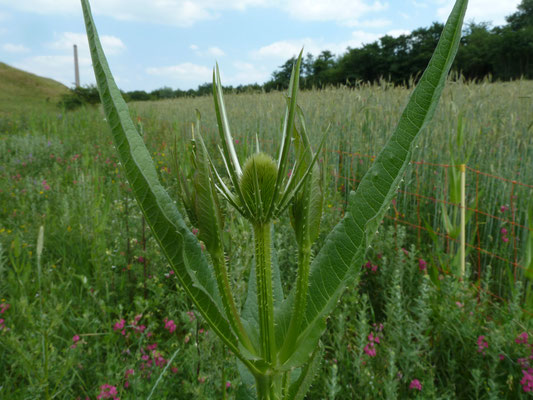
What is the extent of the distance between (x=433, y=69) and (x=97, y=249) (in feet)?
7.32

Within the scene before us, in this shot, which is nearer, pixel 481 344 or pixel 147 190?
pixel 147 190

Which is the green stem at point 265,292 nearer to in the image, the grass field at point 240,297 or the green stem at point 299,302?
the green stem at point 299,302

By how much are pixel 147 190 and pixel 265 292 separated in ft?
0.53

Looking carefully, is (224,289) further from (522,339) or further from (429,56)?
(429,56)

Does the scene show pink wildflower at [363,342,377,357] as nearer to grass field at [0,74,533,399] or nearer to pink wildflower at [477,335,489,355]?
grass field at [0,74,533,399]

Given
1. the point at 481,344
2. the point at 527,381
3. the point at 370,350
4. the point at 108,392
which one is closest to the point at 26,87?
the point at 108,392

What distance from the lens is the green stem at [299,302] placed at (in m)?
0.39

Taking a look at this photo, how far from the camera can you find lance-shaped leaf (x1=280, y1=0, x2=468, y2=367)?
14.1 inches

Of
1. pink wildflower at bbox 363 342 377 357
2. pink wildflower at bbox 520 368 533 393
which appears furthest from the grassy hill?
pink wildflower at bbox 520 368 533 393

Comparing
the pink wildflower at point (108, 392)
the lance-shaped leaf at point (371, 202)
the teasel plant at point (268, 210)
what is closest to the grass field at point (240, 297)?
the pink wildflower at point (108, 392)

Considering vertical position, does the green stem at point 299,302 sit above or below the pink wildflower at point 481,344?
above

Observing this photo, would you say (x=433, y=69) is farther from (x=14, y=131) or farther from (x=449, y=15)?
(x=14, y=131)

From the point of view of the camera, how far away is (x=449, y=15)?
357 millimetres

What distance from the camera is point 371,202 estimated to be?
15.1 inches
